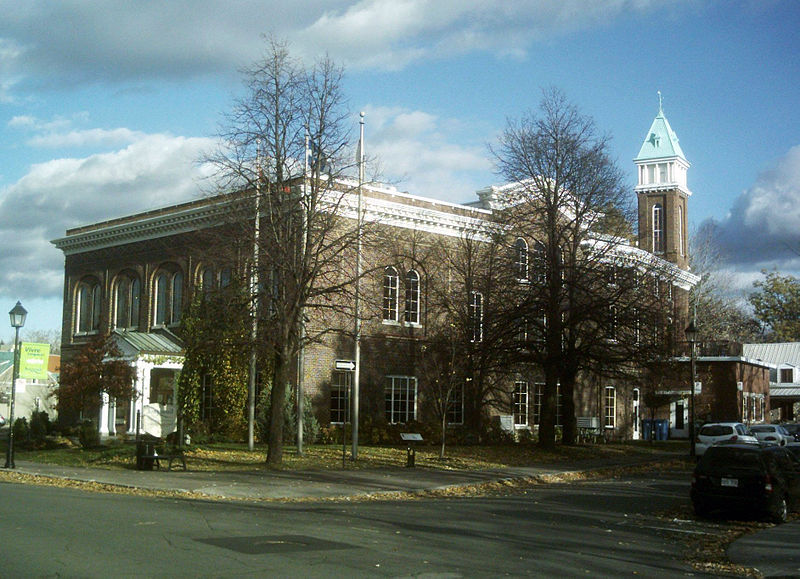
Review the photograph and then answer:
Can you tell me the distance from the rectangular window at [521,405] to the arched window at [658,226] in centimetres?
2515

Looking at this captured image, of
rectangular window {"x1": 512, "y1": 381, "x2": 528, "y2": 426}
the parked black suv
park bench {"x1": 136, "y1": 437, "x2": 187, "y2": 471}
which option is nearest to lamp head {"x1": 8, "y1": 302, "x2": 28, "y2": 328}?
park bench {"x1": 136, "y1": 437, "x2": 187, "y2": 471}

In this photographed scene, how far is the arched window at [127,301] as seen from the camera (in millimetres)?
44094

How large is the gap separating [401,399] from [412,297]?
Result: 4.64 m

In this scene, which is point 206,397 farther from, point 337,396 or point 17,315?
point 17,315

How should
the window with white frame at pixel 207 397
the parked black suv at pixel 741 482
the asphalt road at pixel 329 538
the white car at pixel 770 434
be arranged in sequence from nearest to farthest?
the asphalt road at pixel 329 538
the parked black suv at pixel 741 482
the window with white frame at pixel 207 397
the white car at pixel 770 434

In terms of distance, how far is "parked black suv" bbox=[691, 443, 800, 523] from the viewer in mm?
17531

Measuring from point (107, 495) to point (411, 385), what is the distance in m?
22.2

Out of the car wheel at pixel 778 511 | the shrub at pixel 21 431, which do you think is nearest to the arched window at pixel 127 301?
the shrub at pixel 21 431

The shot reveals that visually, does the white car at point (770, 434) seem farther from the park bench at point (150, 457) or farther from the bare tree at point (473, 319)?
the park bench at point (150, 457)

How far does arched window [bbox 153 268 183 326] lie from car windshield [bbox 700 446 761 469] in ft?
93.7

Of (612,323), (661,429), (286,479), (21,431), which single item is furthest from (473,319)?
(661,429)

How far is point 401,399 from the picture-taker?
39281 millimetres

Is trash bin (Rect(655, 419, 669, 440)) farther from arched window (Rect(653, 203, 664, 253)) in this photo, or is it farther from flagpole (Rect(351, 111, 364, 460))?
flagpole (Rect(351, 111, 364, 460))

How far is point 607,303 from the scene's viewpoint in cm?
3288
